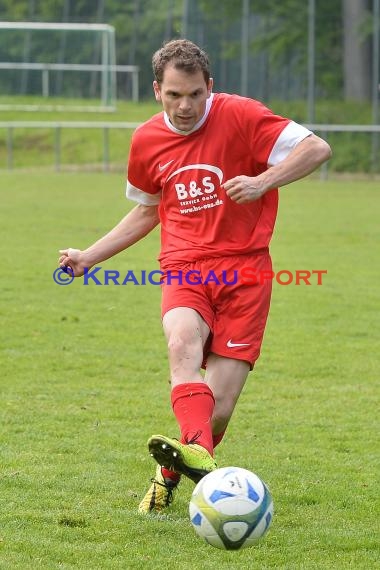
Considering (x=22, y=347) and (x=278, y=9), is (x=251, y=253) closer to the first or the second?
(x=22, y=347)

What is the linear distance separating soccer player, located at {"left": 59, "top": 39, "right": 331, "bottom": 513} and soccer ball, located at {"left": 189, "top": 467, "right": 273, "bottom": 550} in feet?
2.03

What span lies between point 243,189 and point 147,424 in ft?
8.30

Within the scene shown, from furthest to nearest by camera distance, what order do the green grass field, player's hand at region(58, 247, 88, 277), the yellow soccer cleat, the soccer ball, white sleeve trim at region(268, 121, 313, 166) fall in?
player's hand at region(58, 247, 88, 277)
white sleeve trim at region(268, 121, 313, 166)
the green grass field
the yellow soccer cleat
the soccer ball

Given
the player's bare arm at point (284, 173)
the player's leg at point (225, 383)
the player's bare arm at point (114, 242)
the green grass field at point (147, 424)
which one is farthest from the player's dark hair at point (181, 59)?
the green grass field at point (147, 424)

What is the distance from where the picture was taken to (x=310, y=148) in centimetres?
496

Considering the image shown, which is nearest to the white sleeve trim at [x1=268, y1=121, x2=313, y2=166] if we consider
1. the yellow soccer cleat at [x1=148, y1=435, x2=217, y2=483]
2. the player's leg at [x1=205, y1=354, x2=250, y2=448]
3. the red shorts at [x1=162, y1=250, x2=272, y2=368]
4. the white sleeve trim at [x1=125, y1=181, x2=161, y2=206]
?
the red shorts at [x1=162, y1=250, x2=272, y2=368]

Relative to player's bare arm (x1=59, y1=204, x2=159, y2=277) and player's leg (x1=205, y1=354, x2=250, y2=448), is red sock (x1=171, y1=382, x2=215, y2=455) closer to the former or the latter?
player's leg (x1=205, y1=354, x2=250, y2=448)

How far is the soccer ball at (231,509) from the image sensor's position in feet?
13.8

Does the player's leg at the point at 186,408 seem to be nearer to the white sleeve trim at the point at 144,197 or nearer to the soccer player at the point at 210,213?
the soccer player at the point at 210,213

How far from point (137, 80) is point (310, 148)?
3745 cm

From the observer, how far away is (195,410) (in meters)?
4.76

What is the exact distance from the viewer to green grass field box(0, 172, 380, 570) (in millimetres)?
4664

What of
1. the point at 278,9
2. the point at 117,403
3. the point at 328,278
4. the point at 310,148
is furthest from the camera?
the point at 278,9

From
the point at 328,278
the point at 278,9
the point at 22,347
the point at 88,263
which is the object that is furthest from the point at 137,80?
the point at 88,263
